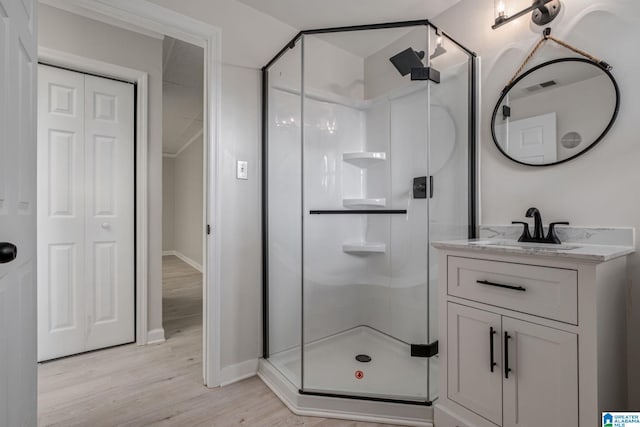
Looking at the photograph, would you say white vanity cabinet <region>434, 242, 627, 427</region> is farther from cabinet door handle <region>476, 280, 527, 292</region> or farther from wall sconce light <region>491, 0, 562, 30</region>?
wall sconce light <region>491, 0, 562, 30</region>

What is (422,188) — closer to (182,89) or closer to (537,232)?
(537,232)

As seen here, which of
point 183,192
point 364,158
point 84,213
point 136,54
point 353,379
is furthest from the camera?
point 183,192

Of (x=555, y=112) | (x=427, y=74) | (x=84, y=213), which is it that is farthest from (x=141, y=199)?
(x=555, y=112)

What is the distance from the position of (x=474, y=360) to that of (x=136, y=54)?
3.07 m

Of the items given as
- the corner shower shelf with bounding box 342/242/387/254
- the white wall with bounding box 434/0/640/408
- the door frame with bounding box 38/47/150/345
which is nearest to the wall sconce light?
the white wall with bounding box 434/0/640/408

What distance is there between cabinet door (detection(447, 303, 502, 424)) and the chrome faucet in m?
0.49

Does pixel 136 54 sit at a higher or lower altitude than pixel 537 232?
higher

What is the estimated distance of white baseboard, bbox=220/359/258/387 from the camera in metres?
1.87

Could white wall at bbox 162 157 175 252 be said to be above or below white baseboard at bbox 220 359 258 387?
above

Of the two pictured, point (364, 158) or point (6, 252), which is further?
point (364, 158)

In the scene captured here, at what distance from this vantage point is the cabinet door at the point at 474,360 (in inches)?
48.3

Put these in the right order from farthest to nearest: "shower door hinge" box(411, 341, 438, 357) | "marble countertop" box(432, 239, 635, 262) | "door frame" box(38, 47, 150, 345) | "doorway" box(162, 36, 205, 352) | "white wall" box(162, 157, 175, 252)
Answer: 1. "white wall" box(162, 157, 175, 252)
2. "doorway" box(162, 36, 205, 352)
3. "door frame" box(38, 47, 150, 345)
4. "shower door hinge" box(411, 341, 438, 357)
5. "marble countertop" box(432, 239, 635, 262)

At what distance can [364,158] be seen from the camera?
7.04 ft

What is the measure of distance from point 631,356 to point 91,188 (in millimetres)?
3292
